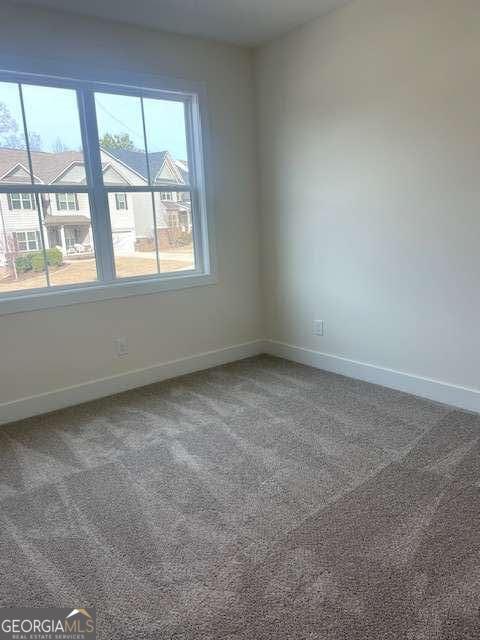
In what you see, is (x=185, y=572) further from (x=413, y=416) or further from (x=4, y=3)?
(x=4, y=3)

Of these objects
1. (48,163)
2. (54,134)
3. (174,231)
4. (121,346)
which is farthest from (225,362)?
(54,134)

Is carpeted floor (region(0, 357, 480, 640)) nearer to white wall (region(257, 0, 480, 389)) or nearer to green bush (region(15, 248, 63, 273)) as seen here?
white wall (region(257, 0, 480, 389))

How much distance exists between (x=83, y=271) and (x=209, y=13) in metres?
2.00

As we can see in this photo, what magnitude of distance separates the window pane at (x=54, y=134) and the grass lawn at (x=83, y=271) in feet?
1.98

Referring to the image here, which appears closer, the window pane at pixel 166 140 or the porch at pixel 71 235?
the porch at pixel 71 235

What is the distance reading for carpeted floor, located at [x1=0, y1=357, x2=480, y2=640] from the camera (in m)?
1.51

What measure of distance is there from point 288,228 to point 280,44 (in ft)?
4.78

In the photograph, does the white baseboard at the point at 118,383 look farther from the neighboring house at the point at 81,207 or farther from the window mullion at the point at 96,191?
the neighboring house at the point at 81,207

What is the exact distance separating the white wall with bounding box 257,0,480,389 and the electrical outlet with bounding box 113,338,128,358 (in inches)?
58.6

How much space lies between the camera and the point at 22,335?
10.1ft

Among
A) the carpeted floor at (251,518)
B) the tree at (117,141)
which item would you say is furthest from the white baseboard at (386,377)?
the tree at (117,141)

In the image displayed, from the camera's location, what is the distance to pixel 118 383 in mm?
3539

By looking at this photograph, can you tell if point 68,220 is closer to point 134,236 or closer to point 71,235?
point 71,235

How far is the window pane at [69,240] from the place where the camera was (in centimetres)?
315
